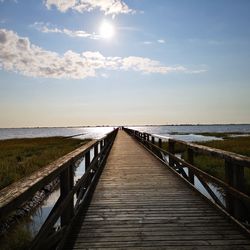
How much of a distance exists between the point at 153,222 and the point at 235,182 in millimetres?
1391

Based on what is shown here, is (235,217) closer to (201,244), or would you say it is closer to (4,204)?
(201,244)

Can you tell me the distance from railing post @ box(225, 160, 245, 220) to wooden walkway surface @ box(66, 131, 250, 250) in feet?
0.68

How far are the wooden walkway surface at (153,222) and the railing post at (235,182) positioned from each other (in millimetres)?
206

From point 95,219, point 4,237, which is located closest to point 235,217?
point 95,219

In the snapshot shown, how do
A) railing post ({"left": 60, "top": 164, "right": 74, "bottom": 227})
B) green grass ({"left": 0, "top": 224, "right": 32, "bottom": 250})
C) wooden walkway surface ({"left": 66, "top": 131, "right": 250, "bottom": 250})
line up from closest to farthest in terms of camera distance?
1. wooden walkway surface ({"left": 66, "top": 131, "right": 250, "bottom": 250})
2. railing post ({"left": 60, "top": 164, "right": 74, "bottom": 227})
3. green grass ({"left": 0, "top": 224, "right": 32, "bottom": 250})

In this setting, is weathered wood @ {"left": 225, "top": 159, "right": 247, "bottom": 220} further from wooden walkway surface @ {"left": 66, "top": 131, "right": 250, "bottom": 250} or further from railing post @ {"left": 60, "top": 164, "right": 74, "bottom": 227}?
railing post @ {"left": 60, "top": 164, "right": 74, "bottom": 227}

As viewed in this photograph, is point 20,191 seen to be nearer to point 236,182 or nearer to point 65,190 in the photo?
point 65,190

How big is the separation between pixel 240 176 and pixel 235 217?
2.12 feet

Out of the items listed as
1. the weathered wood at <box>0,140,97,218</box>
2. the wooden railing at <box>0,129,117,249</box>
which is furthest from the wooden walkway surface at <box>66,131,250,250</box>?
the weathered wood at <box>0,140,97,218</box>

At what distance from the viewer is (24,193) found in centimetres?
247

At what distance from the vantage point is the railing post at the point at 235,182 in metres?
4.39

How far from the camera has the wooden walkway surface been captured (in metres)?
3.86

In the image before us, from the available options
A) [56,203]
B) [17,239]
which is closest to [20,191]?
[56,203]

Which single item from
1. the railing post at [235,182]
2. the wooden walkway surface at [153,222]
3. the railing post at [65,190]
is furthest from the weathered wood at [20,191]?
the railing post at [235,182]
